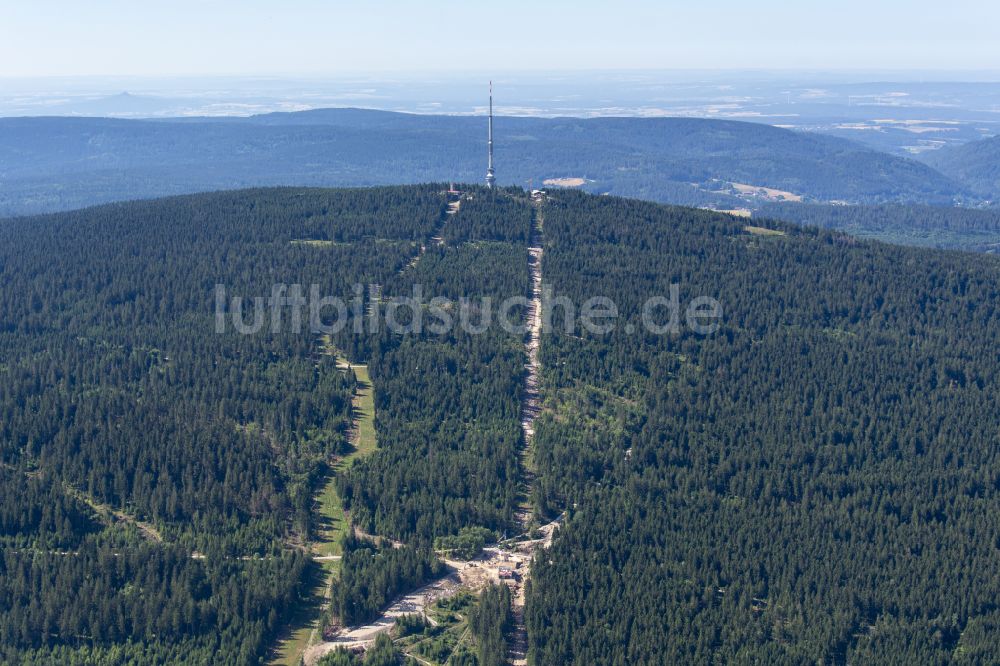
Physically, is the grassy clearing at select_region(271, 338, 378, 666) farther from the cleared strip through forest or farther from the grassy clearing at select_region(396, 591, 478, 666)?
the cleared strip through forest

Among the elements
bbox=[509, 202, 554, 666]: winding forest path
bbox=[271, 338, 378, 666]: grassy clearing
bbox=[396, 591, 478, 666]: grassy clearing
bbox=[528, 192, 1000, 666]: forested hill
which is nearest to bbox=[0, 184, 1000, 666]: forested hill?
bbox=[528, 192, 1000, 666]: forested hill

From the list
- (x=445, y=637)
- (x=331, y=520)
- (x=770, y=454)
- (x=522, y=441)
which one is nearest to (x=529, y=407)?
(x=522, y=441)

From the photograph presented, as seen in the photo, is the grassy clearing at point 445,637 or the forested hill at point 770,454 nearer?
the grassy clearing at point 445,637

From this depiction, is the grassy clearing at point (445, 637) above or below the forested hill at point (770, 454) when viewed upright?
below

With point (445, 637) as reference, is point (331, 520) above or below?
above

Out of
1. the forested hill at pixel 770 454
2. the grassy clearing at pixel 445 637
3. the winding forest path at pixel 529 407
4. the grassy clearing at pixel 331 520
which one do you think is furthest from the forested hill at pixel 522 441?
the grassy clearing at pixel 331 520

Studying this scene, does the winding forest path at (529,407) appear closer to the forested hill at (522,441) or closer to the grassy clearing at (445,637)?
the forested hill at (522,441)

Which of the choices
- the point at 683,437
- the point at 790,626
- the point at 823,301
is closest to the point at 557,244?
the point at 823,301

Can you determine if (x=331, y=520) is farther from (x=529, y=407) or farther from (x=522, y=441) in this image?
(x=529, y=407)
